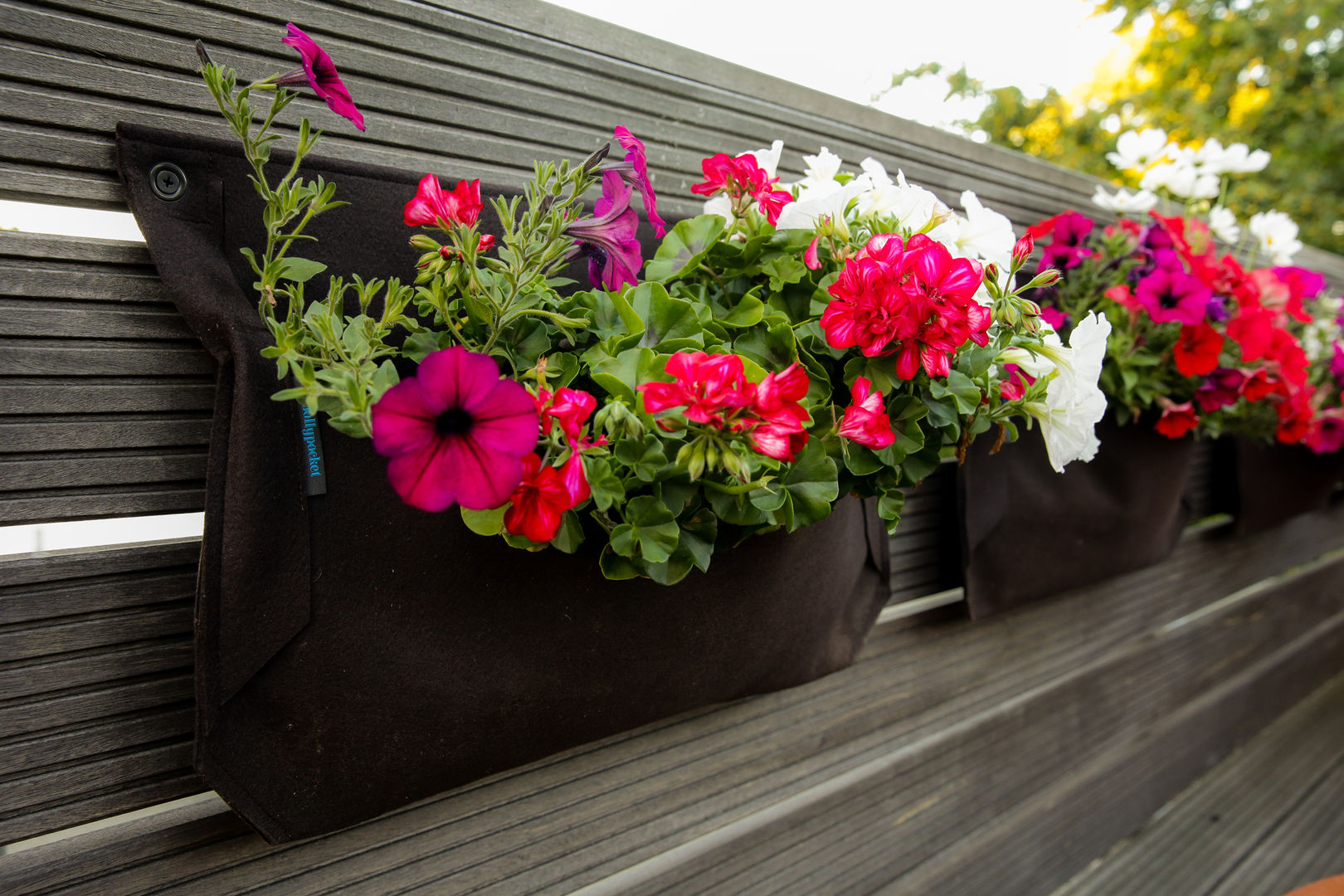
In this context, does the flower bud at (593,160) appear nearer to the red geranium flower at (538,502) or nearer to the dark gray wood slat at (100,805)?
the red geranium flower at (538,502)

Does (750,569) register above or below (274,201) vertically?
below

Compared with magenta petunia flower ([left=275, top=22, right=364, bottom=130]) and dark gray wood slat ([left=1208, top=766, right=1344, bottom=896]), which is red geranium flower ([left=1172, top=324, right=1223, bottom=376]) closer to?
magenta petunia flower ([left=275, top=22, right=364, bottom=130])

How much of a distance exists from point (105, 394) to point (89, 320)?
55 mm

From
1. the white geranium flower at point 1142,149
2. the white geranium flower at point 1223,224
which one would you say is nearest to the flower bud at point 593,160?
the white geranium flower at point 1142,149

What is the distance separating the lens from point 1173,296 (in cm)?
101

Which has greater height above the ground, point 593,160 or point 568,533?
point 593,160

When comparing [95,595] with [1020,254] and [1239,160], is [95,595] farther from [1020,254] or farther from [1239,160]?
[1239,160]

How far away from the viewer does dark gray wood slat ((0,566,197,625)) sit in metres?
0.55

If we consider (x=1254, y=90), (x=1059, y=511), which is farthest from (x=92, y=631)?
(x=1254, y=90)

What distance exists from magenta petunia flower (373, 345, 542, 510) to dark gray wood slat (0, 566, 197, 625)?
0.34 m

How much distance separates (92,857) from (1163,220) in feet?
4.75

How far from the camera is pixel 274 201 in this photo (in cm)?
46

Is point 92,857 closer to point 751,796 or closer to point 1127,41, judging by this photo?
point 751,796

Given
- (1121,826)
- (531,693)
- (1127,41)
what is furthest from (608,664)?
(1127,41)
